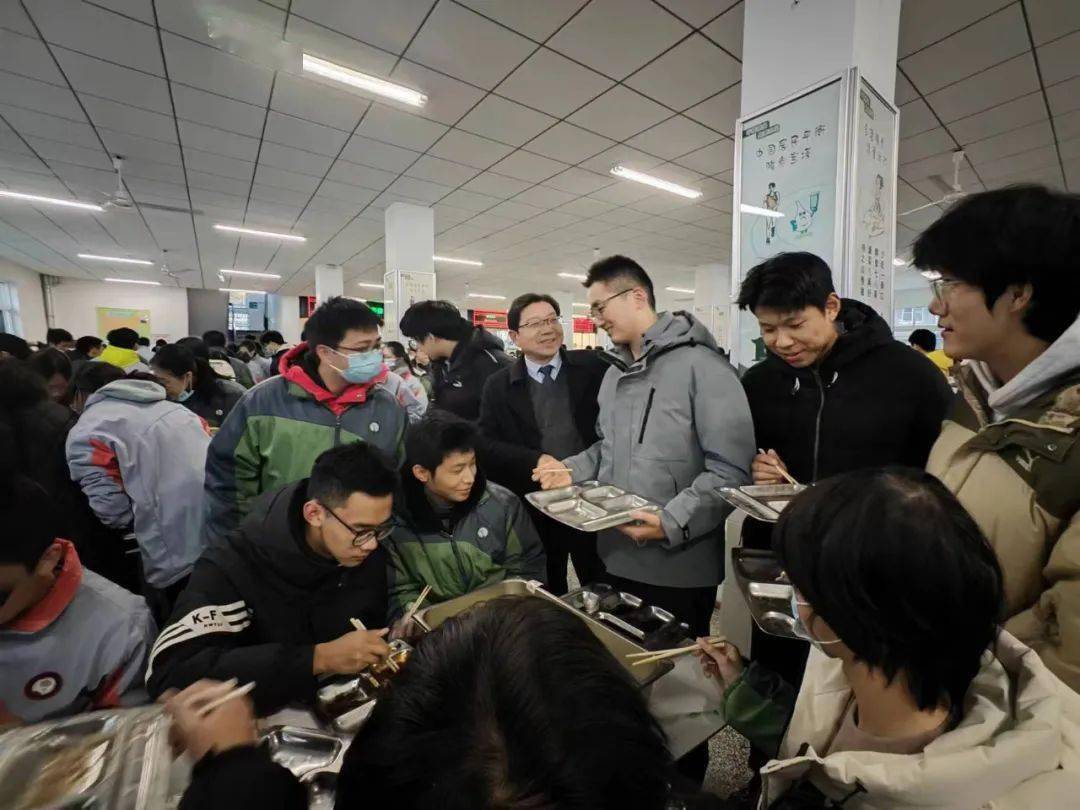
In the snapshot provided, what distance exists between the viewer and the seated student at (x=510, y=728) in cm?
37

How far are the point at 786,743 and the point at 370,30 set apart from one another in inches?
137

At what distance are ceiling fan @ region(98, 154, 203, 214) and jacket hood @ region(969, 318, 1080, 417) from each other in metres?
6.27

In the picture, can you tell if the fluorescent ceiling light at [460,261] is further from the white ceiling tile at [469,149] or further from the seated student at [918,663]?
the seated student at [918,663]

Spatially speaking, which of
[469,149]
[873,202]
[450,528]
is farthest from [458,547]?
[469,149]

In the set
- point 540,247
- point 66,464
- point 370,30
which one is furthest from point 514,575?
point 540,247

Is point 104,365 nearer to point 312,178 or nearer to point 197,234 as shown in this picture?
point 312,178

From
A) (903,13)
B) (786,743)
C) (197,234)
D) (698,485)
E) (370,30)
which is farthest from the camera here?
(197,234)

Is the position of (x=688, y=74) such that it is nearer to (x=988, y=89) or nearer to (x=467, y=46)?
(x=467, y=46)

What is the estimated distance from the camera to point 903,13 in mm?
2469

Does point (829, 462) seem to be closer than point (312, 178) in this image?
Yes

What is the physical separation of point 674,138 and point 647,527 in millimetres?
3656

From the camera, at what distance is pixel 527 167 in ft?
14.8

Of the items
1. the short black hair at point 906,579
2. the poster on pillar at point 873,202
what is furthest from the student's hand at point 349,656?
the poster on pillar at point 873,202

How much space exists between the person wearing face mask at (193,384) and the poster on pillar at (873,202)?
2.88m
